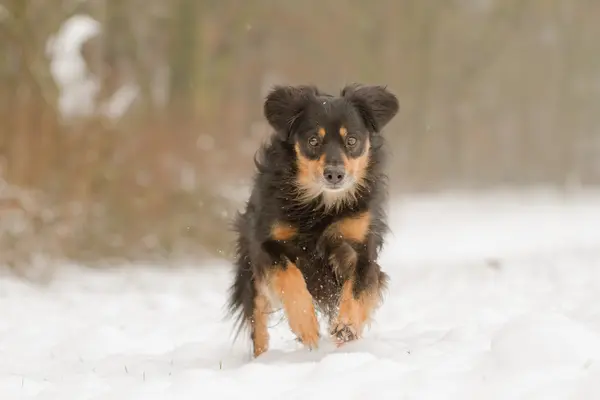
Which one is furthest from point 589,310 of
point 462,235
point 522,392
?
point 462,235

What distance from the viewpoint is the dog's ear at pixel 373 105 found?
20.4 ft

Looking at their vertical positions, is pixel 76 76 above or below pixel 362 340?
above

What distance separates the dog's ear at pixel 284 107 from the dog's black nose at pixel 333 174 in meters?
0.53

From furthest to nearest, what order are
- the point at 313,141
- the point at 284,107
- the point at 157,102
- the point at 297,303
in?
the point at 157,102 → the point at 284,107 → the point at 313,141 → the point at 297,303

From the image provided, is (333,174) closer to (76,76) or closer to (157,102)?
(76,76)

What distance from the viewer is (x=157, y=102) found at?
15336mm

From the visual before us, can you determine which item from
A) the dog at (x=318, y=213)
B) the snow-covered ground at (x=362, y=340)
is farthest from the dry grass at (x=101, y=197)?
the dog at (x=318, y=213)

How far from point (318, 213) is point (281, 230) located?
0.91 feet

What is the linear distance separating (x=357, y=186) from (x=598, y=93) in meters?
32.4

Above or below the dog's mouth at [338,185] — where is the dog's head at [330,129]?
above

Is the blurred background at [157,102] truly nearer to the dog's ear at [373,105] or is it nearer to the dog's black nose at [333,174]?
the dog's ear at [373,105]

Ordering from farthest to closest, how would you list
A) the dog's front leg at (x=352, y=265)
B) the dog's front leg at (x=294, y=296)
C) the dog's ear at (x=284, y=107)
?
the dog's ear at (x=284, y=107) < the dog's front leg at (x=352, y=265) < the dog's front leg at (x=294, y=296)

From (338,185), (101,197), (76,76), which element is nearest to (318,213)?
(338,185)

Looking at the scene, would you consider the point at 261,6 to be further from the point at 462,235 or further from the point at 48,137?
the point at 48,137
